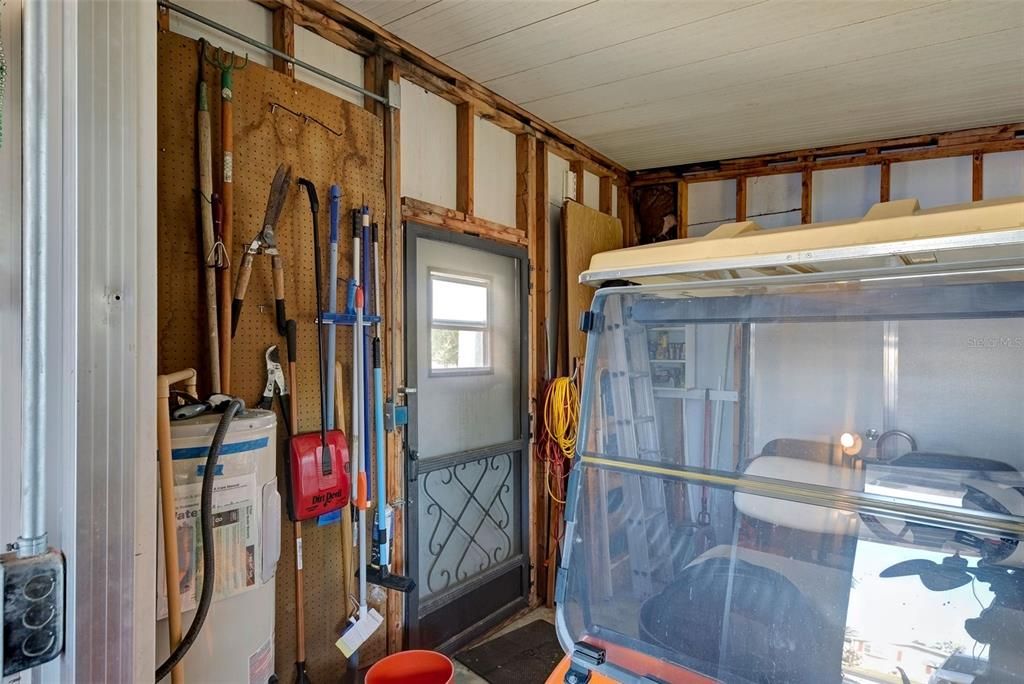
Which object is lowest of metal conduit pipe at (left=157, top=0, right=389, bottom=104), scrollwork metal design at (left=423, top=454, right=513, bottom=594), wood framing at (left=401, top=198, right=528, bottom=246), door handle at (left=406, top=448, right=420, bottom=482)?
scrollwork metal design at (left=423, top=454, right=513, bottom=594)

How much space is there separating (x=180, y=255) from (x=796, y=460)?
1933mm

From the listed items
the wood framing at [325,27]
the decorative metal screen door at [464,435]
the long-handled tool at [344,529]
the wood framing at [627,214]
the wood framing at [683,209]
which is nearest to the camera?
the wood framing at [325,27]

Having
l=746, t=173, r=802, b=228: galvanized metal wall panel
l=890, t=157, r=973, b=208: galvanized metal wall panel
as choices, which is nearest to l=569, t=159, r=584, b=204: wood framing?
l=746, t=173, r=802, b=228: galvanized metal wall panel

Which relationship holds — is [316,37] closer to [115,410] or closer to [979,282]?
[115,410]

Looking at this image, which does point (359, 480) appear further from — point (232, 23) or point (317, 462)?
point (232, 23)

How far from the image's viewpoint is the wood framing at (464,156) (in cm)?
303

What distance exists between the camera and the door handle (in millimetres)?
2672

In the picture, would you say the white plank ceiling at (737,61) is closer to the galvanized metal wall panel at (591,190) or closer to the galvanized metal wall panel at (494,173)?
the galvanized metal wall panel at (494,173)

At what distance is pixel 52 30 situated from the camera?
0.87m

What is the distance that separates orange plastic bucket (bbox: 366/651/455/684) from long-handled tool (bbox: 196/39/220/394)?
132 cm

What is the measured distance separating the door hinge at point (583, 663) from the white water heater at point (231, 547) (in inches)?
36.1

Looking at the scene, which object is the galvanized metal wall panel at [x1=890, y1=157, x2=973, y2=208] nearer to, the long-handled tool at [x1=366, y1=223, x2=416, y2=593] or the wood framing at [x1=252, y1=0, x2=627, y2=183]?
the wood framing at [x1=252, y1=0, x2=627, y2=183]

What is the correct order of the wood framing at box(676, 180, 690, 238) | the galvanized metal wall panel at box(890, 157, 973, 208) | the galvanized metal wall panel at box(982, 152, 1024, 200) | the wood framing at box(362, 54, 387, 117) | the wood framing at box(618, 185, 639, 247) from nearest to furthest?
the wood framing at box(362, 54, 387, 117), the galvanized metal wall panel at box(982, 152, 1024, 200), the galvanized metal wall panel at box(890, 157, 973, 208), the wood framing at box(676, 180, 690, 238), the wood framing at box(618, 185, 639, 247)

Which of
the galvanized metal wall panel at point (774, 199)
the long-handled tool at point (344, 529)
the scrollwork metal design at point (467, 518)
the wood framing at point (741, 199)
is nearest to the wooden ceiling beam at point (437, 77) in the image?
the wood framing at point (741, 199)
